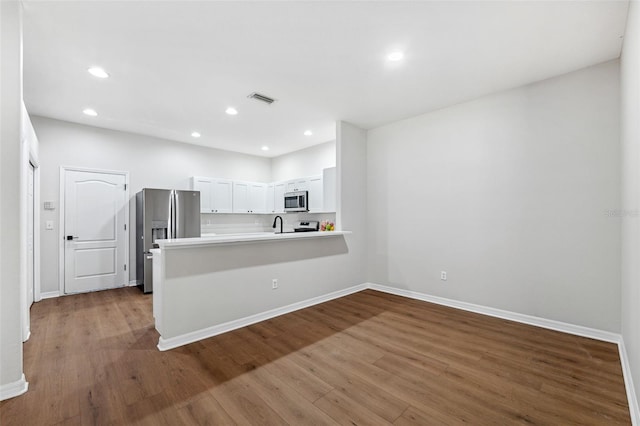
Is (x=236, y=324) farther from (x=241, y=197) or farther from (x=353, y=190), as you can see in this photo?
(x=241, y=197)

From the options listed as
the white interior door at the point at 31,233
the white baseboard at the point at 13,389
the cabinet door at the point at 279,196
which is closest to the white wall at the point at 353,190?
the cabinet door at the point at 279,196

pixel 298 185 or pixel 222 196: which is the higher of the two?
pixel 298 185

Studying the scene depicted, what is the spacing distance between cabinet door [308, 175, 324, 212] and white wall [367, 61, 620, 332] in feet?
4.71

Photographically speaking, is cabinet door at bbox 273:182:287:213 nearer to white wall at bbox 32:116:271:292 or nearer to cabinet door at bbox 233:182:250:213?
cabinet door at bbox 233:182:250:213

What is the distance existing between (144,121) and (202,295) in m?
3.39

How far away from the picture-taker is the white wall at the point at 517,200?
2.89 meters

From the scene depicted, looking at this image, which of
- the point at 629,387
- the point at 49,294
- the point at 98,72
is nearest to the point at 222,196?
the point at 49,294

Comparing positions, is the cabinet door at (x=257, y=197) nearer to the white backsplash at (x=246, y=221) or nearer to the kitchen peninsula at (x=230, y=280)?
the white backsplash at (x=246, y=221)

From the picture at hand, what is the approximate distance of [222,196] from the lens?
20.5 feet

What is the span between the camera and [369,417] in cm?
179

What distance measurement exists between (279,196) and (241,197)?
2.90ft

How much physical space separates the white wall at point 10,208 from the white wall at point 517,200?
14.2ft

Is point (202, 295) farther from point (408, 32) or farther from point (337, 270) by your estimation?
point (408, 32)

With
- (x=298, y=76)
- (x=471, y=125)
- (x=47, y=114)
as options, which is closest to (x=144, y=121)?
(x=47, y=114)
